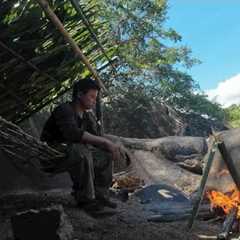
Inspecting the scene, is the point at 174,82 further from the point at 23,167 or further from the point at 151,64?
the point at 23,167

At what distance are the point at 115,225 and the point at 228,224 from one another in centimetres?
96

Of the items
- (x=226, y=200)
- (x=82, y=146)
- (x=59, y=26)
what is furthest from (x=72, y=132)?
(x=226, y=200)

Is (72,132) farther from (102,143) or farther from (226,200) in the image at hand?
(226,200)

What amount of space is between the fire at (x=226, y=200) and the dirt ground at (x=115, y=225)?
0.58 feet

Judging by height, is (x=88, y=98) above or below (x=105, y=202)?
above

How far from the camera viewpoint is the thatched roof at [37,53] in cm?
392

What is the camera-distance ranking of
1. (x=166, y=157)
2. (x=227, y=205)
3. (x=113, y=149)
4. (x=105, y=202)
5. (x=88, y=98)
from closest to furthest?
(x=113, y=149), (x=88, y=98), (x=227, y=205), (x=105, y=202), (x=166, y=157)

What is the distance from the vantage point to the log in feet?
12.2

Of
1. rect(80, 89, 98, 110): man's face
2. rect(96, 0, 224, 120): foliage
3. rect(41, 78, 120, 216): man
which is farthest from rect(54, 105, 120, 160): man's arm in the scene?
rect(96, 0, 224, 120): foliage

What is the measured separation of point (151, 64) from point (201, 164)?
6.27 meters

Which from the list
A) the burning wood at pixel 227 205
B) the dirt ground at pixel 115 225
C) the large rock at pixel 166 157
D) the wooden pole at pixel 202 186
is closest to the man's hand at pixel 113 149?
the dirt ground at pixel 115 225

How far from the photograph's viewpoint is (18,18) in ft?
12.7

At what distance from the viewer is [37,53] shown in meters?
4.47

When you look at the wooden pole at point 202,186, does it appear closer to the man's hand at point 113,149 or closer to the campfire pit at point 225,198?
the campfire pit at point 225,198
